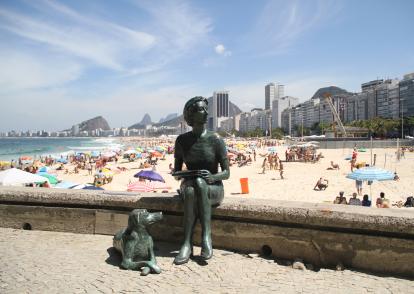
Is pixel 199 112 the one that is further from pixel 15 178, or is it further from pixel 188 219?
pixel 15 178

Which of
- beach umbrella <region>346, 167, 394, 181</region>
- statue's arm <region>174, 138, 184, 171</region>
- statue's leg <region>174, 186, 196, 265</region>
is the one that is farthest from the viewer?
beach umbrella <region>346, 167, 394, 181</region>

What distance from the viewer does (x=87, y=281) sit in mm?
3311

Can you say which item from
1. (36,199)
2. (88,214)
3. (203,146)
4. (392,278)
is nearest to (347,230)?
(392,278)

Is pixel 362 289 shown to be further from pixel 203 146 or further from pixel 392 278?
pixel 203 146

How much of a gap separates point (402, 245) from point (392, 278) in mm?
326

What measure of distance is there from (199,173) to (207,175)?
98 mm

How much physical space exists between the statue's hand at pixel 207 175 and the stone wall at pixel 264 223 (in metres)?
0.40

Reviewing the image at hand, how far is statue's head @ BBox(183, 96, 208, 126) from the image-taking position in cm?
404

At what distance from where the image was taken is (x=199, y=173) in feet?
12.5

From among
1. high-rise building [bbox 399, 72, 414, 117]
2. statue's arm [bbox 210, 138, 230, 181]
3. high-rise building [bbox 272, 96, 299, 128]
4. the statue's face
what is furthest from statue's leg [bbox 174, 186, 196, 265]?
high-rise building [bbox 272, 96, 299, 128]

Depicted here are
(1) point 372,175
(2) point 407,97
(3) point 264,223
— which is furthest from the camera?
(2) point 407,97

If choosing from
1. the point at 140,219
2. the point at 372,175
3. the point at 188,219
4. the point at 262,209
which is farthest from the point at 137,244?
the point at 372,175

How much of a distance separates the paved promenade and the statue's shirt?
103 cm

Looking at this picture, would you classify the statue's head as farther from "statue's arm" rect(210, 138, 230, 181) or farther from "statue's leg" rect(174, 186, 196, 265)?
"statue's leg" rect(174, 186, 196, 265)
